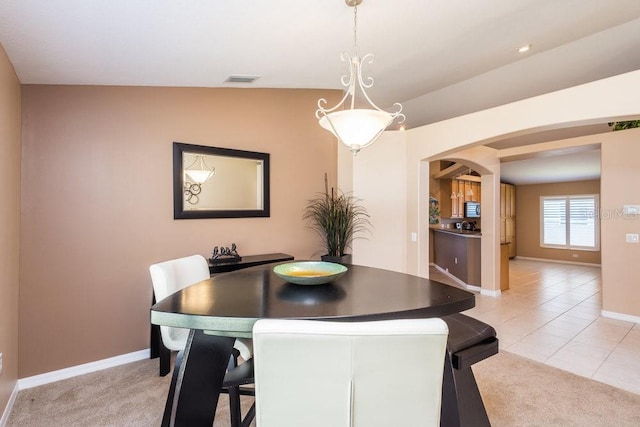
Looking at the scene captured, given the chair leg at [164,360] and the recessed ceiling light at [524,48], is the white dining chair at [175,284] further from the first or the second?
the recessed ceiling light at [524,48]

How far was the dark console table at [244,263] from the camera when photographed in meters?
2.79

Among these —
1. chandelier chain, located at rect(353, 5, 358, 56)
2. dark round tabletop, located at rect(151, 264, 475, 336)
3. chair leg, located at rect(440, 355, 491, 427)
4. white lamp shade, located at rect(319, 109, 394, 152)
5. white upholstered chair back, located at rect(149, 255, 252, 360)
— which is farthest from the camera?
chandelier chain, located at rect(353, 5, 358, 56)

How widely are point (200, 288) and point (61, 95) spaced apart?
2167 millimetres

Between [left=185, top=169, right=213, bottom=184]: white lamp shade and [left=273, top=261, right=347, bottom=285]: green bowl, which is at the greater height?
[left=185, top=169, right=213, bottom=184]: white lamp shade

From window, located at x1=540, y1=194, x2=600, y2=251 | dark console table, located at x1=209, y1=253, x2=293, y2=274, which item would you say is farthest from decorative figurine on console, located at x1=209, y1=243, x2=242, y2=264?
window, located at x1=540, y1=194, x2=600, y2=251

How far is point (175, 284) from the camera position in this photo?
1952 millimetres

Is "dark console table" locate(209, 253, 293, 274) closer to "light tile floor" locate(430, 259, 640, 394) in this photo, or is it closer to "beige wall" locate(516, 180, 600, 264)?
"light tile floor" locate(430, 259, 640, 394)

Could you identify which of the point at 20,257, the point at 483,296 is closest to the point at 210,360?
the point at 20,257

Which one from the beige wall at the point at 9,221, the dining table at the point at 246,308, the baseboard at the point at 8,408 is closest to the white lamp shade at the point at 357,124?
the dining table at the point at 246,308

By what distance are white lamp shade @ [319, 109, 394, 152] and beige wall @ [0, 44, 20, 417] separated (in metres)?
2.02

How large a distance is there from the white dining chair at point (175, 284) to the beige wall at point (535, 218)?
9.54 metres

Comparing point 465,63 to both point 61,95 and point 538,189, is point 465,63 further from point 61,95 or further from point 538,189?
point 538,189

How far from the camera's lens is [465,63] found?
3424 mm

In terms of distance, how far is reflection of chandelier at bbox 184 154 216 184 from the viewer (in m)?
3.06
